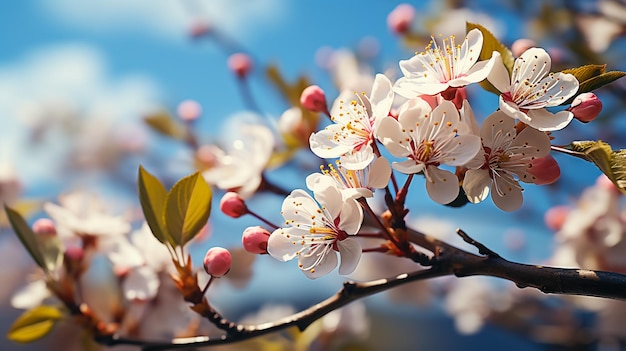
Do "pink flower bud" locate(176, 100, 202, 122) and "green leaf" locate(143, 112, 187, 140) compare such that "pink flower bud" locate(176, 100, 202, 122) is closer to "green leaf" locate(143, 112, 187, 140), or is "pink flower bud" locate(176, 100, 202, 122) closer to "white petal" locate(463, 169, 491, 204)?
"green leaf" locate(143, 112, 187, 140)

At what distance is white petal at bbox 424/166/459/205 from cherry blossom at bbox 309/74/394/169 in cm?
7

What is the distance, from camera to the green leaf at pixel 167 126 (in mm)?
1468

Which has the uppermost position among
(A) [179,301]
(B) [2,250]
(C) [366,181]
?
(C) [366,181]

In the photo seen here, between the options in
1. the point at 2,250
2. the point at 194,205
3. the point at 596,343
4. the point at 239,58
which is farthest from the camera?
the point at 2,250

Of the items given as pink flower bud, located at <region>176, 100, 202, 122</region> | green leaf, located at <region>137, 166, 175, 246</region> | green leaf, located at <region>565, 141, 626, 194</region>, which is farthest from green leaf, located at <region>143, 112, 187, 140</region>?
green leaf, located at <region>565, 141, 626, 194</region>

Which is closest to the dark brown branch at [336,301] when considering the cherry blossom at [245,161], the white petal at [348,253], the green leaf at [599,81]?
the white petal at [348,253]

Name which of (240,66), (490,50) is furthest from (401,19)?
(490,50)

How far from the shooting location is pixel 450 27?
1.47 meters

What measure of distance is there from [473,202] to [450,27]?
98 centimetres

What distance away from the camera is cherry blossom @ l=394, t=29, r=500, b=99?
58 centimetres

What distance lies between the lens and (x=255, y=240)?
2.12 feet

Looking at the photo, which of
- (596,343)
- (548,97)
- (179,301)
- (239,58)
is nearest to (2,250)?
(239,58)

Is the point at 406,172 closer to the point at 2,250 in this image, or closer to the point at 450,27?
the point at 450,27

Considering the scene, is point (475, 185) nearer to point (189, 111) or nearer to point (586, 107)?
point (586, 107)
